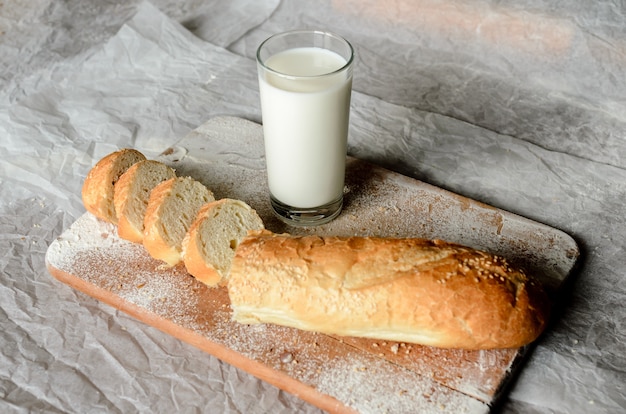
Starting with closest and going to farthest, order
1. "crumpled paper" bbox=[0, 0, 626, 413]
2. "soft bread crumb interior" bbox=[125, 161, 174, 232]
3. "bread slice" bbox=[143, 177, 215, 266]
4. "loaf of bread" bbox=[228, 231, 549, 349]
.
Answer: "loaf of bread" bbox=[228, 231, 549, 349]
"crumpled paper" bbox=[0, 0, 626, 413]
"bread slice" bbox=[143, 177, 215, 266]
"soft bread crumb interior" bbox=[125, 161, 174, 232]

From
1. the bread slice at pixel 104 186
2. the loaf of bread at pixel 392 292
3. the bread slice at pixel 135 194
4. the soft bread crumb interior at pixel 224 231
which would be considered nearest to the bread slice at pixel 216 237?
the soft bread crumb interior at pixel 224 231

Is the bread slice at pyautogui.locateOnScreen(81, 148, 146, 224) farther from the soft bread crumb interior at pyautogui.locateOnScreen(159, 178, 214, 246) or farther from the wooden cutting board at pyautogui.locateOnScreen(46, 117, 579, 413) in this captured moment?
the soft bread crumb interior at pyautogui.locateOnScreen(159, 178, 214, 246)

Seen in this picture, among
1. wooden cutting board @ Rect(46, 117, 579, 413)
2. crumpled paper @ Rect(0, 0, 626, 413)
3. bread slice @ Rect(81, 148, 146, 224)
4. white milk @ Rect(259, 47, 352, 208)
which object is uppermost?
white milk @ Rect(259, 47, 352, 208)

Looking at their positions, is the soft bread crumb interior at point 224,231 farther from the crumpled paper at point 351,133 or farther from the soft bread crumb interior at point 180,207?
the crumpled paper at point 351,133

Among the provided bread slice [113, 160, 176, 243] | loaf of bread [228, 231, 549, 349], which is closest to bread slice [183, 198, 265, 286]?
loaf of bread [228, 231, 549, 349]

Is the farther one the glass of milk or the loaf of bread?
the glass of milk

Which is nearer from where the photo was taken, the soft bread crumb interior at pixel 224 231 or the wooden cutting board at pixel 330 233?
the wooden cutting board at pixel 330 233
